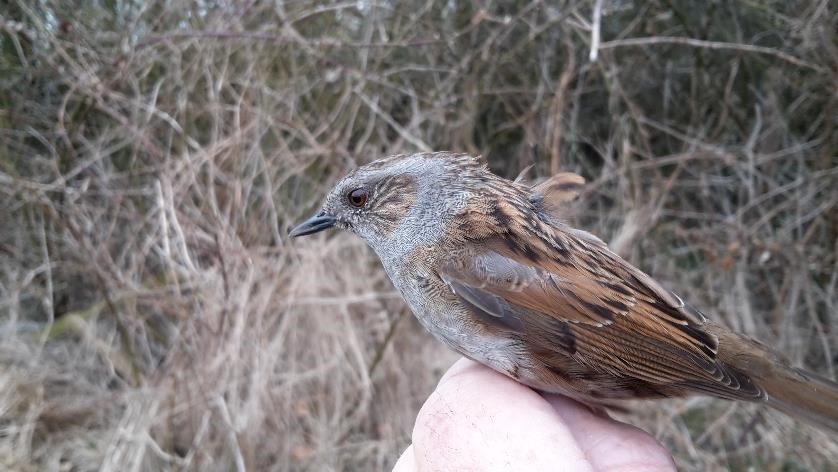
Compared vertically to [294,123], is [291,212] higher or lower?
lower

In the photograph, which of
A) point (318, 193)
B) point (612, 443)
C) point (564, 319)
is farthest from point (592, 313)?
point (318, 193)

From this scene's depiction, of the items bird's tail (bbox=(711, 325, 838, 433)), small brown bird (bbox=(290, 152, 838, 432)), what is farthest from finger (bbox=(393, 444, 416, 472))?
bird's tail (bbox=(711, 325, 838, 433))

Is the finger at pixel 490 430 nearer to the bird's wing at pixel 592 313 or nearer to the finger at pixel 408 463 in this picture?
the finger at pixel 408 463

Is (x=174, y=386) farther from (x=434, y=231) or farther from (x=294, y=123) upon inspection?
(x=434, y=231)

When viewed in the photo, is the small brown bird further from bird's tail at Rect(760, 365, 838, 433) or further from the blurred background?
the blurred background

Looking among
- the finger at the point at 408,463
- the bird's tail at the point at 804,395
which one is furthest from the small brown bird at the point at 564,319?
the finger at the point at 408,463

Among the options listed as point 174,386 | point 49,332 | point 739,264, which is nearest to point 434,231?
point 174,386
